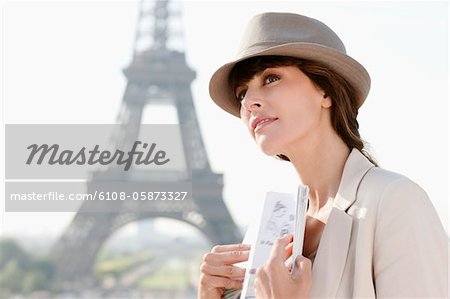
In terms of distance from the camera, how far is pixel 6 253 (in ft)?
109

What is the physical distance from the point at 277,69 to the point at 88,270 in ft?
73.5

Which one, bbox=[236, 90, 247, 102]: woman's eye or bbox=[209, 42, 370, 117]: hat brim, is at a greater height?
bbox=[209, 42, 370, 117]: hat brim

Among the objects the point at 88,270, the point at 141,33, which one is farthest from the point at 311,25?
the point at 88,270

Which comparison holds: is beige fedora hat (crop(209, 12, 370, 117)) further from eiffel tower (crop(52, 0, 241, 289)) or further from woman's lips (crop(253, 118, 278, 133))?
eiffel tower (crop(52, 0, 241, 289))

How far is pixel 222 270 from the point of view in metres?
1.62

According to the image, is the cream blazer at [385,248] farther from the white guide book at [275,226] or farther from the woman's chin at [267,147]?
the woman's chin at [267,147]

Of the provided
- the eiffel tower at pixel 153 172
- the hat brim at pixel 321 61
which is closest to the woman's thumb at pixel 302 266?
the hat brim at pixel 321 61

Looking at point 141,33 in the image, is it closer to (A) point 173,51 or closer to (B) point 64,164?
(A) point 173,51

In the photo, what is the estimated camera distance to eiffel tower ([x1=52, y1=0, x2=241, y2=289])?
18.3m

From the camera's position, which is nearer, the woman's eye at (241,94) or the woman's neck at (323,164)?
the woman's neck at (323,164)

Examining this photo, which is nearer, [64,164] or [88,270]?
[64,164]

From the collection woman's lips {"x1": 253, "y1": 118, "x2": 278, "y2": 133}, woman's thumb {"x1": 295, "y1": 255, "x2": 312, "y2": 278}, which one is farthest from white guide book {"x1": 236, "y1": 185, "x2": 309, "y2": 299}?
woman's lips {"x1": 253, "y1": 118, "x2": 278, "y2": 133}

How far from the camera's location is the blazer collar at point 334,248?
4.75 feet

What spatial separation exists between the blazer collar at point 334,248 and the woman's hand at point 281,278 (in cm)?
4
